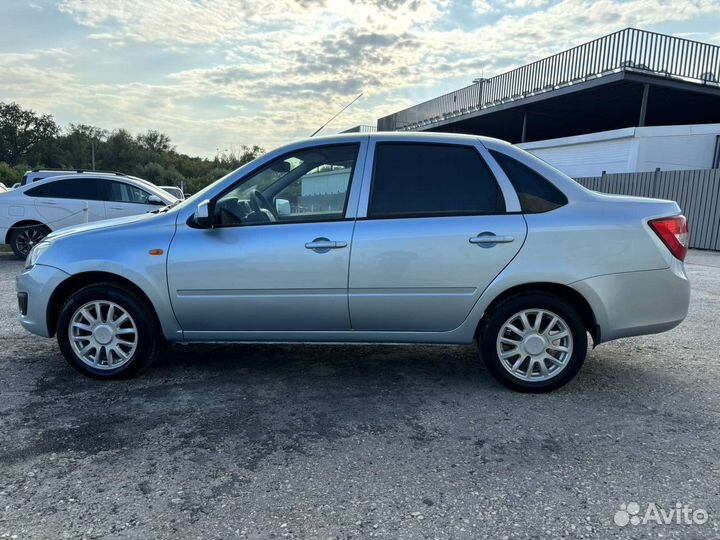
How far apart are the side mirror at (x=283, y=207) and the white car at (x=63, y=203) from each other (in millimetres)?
7859

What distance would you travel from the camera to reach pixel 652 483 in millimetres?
2576

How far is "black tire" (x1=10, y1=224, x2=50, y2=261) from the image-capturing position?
10422mm

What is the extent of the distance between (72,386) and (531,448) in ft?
10.9

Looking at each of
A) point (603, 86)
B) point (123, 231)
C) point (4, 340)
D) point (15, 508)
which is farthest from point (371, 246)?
point (603, 86)

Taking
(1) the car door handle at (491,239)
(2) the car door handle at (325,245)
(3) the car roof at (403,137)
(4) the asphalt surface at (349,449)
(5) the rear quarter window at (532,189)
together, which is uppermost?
(3) the car roof at (403,137)

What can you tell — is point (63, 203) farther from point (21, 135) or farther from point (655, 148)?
point (21, 135)

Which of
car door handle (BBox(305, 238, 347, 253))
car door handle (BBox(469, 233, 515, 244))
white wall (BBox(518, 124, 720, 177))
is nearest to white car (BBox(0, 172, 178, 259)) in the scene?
car door handle (BBox(305, 238, 347, 253))

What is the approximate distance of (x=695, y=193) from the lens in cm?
1412

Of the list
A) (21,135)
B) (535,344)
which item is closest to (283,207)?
(535,344)

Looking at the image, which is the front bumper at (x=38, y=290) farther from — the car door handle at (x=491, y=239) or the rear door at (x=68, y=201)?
the rear door at (x=68, y=201)

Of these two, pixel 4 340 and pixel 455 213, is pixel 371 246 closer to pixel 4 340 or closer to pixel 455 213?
pixel 455 213

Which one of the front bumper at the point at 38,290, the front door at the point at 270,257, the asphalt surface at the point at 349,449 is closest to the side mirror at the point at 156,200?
the asphalt surface at the point at 349,449

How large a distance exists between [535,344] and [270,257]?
2010mm

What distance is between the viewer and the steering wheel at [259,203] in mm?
3754
